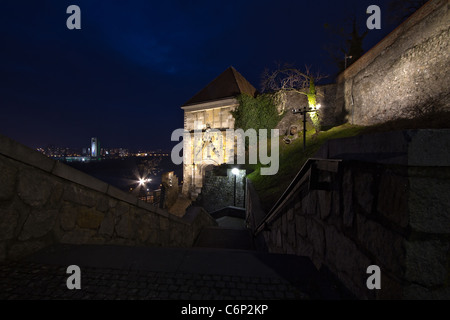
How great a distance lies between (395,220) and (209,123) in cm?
1853

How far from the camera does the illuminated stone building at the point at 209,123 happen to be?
1833 centimetres

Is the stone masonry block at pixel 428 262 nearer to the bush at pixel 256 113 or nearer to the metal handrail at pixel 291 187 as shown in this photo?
the metal handrail at pixel 291 187

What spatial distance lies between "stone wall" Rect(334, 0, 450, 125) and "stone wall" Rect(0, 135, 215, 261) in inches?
505

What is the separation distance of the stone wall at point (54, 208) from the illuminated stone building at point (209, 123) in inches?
593

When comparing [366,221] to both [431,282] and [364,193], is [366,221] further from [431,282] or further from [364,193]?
[431,282]

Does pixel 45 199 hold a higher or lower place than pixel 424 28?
lower

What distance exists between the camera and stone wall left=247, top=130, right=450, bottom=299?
1.11 meters

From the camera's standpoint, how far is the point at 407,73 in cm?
1005

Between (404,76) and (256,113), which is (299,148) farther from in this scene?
(404,76)

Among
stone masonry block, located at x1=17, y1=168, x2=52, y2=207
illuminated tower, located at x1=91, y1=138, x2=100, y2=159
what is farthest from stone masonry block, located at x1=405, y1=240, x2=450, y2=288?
illuminated tower, located at x1=91, y1=138, x2=100, y2=159

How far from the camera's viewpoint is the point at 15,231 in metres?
2.10

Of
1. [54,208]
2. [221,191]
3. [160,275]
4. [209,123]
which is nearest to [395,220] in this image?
[160,275]
